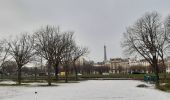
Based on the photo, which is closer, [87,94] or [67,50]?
[87,94]

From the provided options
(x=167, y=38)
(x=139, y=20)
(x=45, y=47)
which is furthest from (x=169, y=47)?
(x=45, y=47)

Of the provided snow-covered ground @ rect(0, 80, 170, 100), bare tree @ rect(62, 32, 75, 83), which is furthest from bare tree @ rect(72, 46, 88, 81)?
snow-covered ground @ rect(0, 80, 170, 100)

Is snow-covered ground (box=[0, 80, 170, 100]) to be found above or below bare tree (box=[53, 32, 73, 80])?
below

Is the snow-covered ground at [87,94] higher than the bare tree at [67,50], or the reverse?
the bare tree at [67,50]

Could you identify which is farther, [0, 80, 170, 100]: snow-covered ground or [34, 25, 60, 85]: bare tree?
[34, 25, 60, 85]: bare tree

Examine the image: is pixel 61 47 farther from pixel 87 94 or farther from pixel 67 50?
pixel 87 94

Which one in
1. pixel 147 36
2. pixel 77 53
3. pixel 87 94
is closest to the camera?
pixel 87 94

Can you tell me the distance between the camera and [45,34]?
198 ft

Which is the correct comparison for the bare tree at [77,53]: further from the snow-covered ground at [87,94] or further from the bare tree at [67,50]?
the snow-covered ground at [87,94]

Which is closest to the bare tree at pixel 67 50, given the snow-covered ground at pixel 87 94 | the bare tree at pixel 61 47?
the bare tree at pixel 61 47

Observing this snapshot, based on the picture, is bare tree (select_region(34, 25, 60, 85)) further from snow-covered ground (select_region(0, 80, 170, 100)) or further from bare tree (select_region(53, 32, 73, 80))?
snow-covered ground (select_region(0, 80, 170, 100))

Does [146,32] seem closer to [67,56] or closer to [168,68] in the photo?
[67,56]

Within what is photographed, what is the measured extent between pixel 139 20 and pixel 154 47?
6.71 m

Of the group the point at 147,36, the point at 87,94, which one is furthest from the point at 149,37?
the point at 87,94
